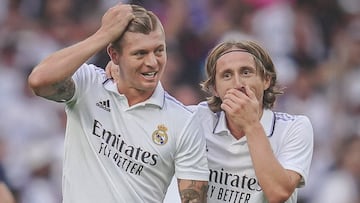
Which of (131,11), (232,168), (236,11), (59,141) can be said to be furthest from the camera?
(236,11)

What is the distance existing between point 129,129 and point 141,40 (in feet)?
1.63

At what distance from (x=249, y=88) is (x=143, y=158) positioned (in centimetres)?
73

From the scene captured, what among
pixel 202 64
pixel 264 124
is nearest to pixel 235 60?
pixel 264 124

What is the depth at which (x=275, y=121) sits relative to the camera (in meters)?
6.41

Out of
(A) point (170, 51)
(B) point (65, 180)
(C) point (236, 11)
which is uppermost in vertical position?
(C) point (236, 11)

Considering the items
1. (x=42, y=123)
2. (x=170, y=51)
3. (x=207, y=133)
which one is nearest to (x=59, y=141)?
(x=42, y=123)

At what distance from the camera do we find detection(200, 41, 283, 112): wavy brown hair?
6309mm

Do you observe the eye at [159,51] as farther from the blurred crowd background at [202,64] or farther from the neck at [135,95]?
the blurred crowd background at [202,64]

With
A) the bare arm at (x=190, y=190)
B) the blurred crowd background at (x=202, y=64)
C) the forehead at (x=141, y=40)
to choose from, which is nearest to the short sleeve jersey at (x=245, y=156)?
the bare arm at (x=190, y=190)

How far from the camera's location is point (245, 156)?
20.7 feet

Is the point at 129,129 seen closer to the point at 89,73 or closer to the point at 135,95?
the point at 135,95

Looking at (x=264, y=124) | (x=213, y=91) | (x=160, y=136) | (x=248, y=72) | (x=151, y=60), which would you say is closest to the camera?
(x=151, y=60)

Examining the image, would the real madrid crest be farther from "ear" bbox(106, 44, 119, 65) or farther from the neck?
"ear" bbox(106, 44, 119, 65)

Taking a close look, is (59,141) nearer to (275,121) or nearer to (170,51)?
(170,51)
